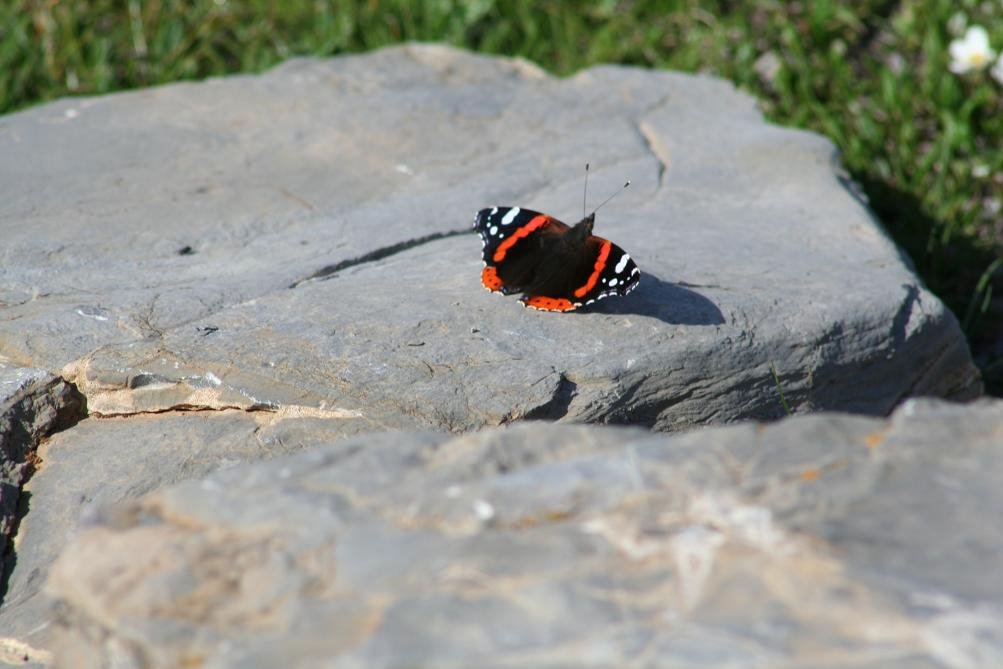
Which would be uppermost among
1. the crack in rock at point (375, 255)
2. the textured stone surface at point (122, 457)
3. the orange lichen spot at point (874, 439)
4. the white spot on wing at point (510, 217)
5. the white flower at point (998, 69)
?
the orange lichen spot at point (874, 439)

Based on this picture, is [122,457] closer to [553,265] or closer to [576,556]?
[553,265]

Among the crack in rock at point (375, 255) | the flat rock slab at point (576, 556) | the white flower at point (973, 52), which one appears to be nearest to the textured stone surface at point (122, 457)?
the crack in rock at point (375, 255)

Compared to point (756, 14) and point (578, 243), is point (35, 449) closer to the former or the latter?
point (578, 243)

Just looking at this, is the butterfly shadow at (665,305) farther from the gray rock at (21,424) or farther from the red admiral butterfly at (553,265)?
the gray rock at (21,424)

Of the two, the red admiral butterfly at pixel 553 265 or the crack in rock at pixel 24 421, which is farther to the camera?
the red admiral butterfly at pixel 553 265

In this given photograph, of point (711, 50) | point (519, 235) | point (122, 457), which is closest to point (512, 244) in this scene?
point (519, 235)

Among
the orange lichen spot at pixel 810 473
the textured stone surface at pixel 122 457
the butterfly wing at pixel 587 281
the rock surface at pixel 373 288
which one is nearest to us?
the orange lichen spot at pixel 810 473

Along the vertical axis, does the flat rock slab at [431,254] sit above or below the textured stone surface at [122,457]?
above
